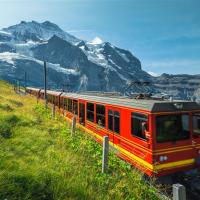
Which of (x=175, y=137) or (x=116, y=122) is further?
(x=116, y=122)

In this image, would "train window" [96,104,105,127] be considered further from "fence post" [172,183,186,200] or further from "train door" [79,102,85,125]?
"fence post" [172,183,186,200]

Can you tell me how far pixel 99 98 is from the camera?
13727 millimetres

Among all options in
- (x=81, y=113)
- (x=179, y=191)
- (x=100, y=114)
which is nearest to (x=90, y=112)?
(x=100, y=114)

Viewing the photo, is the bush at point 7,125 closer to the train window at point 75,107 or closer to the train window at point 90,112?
the train window at point 90,112

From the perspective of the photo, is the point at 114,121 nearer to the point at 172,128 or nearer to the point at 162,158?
the point at 172,128

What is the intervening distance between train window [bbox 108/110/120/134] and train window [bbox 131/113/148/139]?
1292 mm

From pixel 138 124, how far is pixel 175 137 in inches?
53.2

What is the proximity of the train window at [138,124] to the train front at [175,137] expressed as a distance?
1.77 feet

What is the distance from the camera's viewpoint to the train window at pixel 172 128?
8.97 meters

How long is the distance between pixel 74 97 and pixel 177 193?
48.0 ft

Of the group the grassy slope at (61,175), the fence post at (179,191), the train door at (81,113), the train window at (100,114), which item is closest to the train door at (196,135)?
the grassy slope at (61,175)

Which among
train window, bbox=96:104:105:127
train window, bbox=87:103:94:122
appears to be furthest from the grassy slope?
train window, bbox=87:103:94:122

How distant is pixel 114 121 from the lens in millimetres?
11664

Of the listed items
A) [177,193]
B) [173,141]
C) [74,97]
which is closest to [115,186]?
[177,193]
